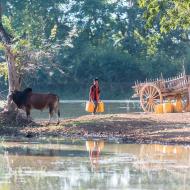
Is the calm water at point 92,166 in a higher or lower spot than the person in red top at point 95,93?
lower

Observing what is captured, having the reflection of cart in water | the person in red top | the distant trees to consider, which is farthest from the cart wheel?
the distant trees

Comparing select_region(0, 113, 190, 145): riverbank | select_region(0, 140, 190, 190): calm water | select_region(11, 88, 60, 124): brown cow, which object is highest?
select_region(11, 88, 60, 124): brown cow

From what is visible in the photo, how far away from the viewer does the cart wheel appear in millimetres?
35125

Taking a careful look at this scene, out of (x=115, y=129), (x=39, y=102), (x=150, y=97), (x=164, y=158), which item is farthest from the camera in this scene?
(x=150, y=97)

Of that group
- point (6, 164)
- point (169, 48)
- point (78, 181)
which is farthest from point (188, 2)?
point (169, 48)

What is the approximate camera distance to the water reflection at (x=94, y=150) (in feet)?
60.5

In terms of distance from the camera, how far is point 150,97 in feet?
117

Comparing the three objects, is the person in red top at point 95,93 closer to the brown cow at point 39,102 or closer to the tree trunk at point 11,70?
the brown cow at point 39,102

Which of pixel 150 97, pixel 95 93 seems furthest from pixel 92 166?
pixel 150 97

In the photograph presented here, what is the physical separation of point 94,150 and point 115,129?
19.3 feet

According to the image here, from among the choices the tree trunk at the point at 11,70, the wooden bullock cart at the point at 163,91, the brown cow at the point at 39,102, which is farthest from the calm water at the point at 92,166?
the wooden bullock cart at the point at 163,91

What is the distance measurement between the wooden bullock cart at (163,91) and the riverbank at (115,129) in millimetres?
3615

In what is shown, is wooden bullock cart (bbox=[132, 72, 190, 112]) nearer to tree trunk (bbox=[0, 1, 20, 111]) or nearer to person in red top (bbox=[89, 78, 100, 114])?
person in red top (bbox=[89, 78, 100, 114])

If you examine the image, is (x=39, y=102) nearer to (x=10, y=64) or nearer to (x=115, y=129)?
(x=10, y=64)
